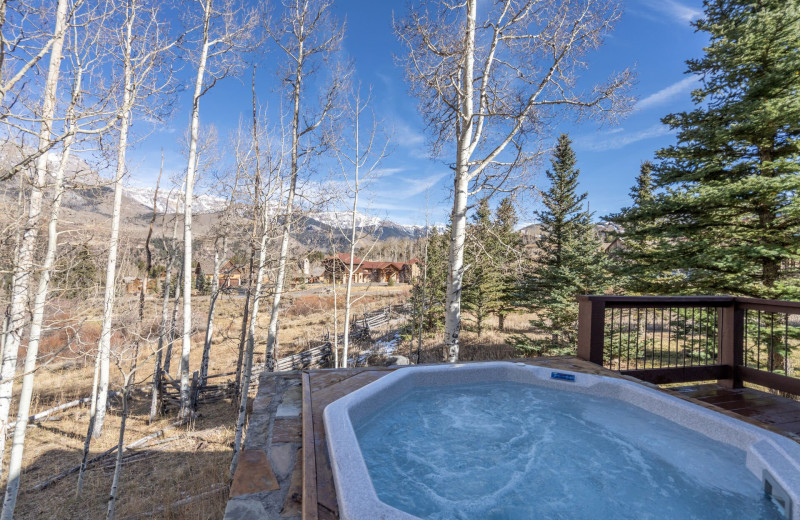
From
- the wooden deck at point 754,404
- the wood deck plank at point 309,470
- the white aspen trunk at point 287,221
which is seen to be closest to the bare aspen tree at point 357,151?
the white aspen trunk at point 287,221

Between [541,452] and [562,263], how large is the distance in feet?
30.0

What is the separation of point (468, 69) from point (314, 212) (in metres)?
5.49

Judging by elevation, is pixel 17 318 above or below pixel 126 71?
below

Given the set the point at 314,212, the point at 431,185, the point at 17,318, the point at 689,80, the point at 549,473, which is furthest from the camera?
the point at 431,185

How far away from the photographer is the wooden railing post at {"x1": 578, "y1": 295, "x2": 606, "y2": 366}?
366 cm

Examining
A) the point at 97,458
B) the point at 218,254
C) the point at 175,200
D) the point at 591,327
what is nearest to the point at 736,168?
the point at 591,327

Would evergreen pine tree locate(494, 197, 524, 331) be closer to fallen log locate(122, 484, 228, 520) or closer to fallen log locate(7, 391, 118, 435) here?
fallen log locate(122, 484, 228, 520)

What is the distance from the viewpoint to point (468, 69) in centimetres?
612

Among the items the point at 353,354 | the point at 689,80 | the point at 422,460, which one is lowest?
the point at 353,354

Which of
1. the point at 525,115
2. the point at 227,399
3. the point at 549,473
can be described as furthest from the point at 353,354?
the point at 549,473

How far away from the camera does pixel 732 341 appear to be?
371 cm

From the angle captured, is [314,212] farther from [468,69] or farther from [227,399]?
[227,399]

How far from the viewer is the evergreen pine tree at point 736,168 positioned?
5746mm

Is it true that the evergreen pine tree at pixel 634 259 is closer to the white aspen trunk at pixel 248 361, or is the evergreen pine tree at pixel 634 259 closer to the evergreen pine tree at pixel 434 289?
the white aspen trunk at pixel 248 361
